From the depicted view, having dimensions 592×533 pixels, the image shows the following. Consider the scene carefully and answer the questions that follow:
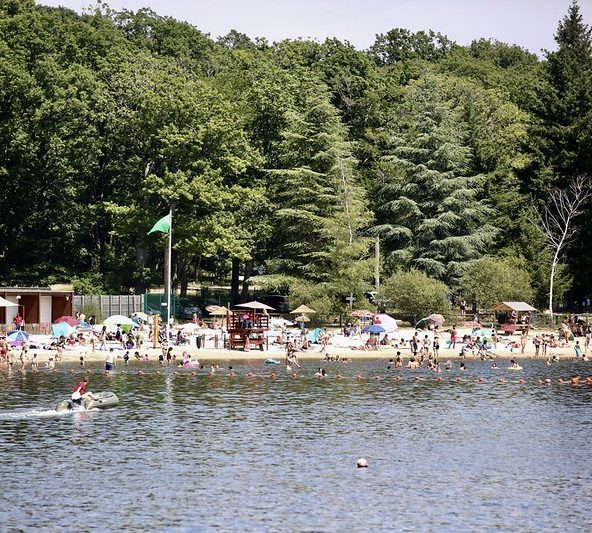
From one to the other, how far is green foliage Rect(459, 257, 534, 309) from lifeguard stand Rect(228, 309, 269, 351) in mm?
22352

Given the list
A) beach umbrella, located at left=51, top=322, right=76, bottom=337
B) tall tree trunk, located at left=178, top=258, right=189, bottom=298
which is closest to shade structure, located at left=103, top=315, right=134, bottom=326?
beach umbrella, located at left=51, top=322, right=76, bottom=337

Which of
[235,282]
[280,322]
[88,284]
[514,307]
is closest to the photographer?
[280,322]

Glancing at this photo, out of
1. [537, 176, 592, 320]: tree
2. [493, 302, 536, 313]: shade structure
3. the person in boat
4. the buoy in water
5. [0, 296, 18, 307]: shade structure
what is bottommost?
the buoy in water

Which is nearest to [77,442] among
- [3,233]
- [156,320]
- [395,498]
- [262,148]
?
[395,498]

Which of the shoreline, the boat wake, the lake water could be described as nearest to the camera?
the lake water

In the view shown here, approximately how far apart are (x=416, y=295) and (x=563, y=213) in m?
20.6

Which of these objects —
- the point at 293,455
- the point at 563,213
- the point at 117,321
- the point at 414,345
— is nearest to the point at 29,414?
the point at 293,455

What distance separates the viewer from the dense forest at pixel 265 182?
317ft

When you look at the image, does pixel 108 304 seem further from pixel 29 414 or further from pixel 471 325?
pixel 29 414

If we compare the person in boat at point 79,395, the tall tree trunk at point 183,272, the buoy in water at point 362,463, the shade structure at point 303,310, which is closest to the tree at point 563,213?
the shade structure at point 303,310

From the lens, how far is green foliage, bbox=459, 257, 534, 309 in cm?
9531

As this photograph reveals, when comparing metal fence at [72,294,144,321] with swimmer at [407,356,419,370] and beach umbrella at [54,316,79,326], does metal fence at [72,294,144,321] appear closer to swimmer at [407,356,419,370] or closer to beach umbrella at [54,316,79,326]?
beach umbrella at [54,316,79,326]

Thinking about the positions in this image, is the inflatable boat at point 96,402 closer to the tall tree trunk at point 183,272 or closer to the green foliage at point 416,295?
the green foliage at point 416,295

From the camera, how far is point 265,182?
104812 millimetres
